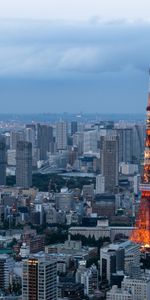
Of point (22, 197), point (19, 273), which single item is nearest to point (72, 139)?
point (22, 197)

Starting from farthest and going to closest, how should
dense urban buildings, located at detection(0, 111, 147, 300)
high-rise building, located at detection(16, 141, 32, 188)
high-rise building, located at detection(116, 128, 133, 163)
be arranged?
1. high-rise building, located at detection(116, 128, 133, 163)
2. high-rise building, located at detection(16, 141, 32, 188)
3. dense urban buildings, located at detection(0, 111, 147, 300)

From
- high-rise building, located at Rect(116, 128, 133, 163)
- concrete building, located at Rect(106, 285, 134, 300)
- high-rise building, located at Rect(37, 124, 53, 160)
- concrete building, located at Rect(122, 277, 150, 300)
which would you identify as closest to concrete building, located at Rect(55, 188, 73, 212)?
high-rise building, located at Rect(116, 128, 133, 163)

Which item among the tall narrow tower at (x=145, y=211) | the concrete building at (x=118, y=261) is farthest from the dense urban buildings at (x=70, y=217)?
the tall narrow tower at (x=145, y=211)

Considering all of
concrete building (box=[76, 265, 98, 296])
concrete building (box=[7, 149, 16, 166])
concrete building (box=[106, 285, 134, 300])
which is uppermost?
concrete building (box=[7, 149, 16, 166])

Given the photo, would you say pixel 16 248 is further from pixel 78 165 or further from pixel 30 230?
pixel 78 165

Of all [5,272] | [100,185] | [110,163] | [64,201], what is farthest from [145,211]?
[110,163]

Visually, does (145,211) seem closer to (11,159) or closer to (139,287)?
(139,287)

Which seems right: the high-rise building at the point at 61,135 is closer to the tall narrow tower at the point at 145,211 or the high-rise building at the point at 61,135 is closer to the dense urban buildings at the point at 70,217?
the dense urban buildings at the point at 70,217

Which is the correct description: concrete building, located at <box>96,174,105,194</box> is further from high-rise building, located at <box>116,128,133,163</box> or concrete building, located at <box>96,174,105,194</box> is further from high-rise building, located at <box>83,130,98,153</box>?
high-rise building, located at <box>83,130,98,153</box>
